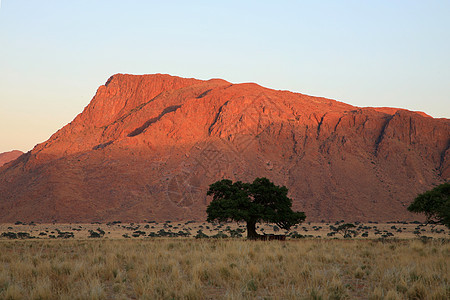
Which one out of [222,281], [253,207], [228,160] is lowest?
[222,281]

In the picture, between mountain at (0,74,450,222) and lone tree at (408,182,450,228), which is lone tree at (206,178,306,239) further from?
mountain at (0,74,450,222)

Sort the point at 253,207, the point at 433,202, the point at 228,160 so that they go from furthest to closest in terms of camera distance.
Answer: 1. the point at 228,160
2. the point at 433,202
3. the point at 253,207

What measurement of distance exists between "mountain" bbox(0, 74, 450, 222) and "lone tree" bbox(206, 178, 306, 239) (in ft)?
180

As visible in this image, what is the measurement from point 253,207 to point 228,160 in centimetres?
6804

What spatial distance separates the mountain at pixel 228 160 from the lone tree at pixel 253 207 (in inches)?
2157

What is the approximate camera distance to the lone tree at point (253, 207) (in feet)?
107

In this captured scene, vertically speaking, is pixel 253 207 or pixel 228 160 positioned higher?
pixel 228 160

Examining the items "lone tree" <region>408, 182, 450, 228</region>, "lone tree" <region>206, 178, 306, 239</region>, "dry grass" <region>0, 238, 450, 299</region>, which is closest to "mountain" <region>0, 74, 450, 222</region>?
"lone tree" <region>408, 182, 450, 228</region>

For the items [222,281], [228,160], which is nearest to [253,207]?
[222,281]

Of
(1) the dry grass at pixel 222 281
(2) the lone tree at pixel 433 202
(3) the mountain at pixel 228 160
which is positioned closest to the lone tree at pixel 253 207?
(2) the lone tree at pixel 433 202

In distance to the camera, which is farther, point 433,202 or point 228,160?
point 228,160

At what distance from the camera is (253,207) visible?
33.2 meters

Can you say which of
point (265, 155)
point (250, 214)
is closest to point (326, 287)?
point (250, 214)

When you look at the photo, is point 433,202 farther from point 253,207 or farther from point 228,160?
point 228,160
